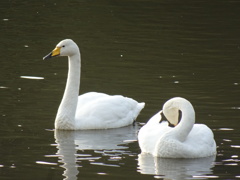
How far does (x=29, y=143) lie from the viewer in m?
13.9

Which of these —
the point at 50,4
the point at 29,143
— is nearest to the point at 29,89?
the point at 29,143

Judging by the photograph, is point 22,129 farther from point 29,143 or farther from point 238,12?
point 238,12

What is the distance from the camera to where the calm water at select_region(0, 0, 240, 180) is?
12.8m

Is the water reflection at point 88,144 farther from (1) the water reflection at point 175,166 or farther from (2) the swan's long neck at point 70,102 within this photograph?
(1) the water reflection at point 175,166

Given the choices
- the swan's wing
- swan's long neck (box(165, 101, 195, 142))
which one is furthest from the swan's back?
the swan's wing

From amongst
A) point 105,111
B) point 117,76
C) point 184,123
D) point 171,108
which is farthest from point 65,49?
point 117,76

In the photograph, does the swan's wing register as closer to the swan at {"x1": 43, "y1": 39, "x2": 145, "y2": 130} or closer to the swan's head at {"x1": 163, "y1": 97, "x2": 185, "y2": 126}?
the swan at {"x1": 43, "y1": 39, "x2": 145, "y2": 130}

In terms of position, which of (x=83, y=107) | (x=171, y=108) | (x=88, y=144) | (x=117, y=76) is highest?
(x=117, y=76)

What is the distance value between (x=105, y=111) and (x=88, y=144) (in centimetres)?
185

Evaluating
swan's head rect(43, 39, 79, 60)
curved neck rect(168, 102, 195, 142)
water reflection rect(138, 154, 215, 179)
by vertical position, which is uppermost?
swan's head rect(43, 39, 79, 60)

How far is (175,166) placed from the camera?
12906mm

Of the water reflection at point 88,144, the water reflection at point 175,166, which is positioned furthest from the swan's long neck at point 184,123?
the water reflection at point 88,144

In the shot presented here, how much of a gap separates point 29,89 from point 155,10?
13797mm

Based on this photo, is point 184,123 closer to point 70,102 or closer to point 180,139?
point 180,139
